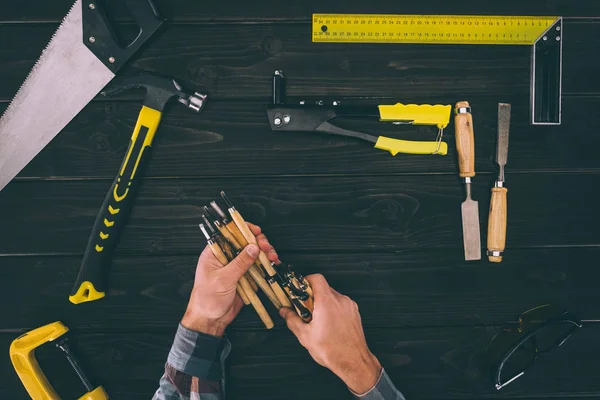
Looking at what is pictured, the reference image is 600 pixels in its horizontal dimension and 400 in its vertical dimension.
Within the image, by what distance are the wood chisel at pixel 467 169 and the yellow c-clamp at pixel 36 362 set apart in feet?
3.88

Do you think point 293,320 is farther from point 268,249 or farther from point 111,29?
point 111,29

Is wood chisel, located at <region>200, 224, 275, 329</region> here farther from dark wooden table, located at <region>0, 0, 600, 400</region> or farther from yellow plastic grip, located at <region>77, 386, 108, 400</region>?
yellow plastic grip, located at <region>77, 386, 108, 400</region>

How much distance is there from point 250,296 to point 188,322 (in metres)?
0.19

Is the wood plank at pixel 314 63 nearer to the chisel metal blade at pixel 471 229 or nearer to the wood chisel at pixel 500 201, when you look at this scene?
the wood chisel at pixel 500 201

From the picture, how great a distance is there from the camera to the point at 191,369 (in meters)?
1.15

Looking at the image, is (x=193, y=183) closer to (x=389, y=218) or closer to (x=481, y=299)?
(x=389, y=218)

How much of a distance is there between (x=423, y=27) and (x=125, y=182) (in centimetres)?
98

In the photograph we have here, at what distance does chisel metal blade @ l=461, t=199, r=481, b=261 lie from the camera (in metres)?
1.25

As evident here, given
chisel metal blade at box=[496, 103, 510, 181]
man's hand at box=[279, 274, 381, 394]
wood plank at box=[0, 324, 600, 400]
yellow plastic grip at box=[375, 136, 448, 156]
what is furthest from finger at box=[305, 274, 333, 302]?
chisel metal blade at box=[496, 103, 510, 181]

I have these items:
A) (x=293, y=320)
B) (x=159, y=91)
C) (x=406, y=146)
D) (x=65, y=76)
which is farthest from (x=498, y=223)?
(x=65, y=76)

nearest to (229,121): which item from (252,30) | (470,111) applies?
(252,30)

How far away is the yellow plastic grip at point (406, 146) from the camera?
47.9 inches

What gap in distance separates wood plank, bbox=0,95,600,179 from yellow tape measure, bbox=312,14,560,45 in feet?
0.62

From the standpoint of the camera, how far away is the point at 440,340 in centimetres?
131
